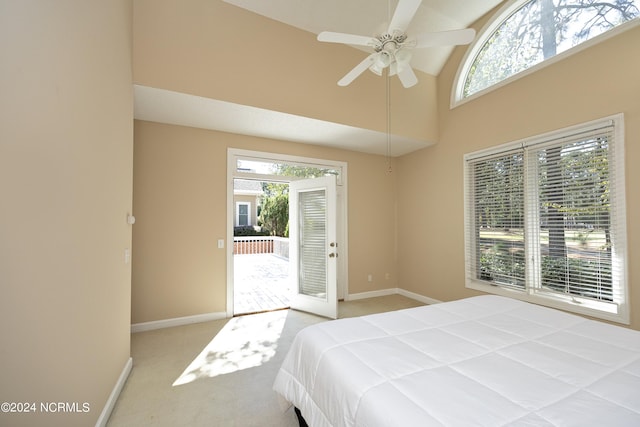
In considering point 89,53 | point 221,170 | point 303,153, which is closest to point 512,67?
point 303,153

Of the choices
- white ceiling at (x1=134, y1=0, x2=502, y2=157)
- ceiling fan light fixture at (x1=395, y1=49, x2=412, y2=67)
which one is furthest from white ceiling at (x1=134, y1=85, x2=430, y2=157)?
ceiling fan light fixture at (x1=395, y1=49, x2=412, y2=67)

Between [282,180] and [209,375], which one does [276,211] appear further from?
[209,375]

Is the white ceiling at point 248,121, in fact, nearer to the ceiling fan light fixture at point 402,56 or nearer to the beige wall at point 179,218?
the beige wall at point 179,218

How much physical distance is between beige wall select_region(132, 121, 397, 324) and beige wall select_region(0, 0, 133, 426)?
142 cm

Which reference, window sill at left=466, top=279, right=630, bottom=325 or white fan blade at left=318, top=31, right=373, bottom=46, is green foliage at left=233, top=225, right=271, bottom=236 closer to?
window sill at left=466, top=279, right=630, bottom=325

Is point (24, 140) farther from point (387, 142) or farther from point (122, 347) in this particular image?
point (387, 142)

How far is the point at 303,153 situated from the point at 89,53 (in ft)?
9.65

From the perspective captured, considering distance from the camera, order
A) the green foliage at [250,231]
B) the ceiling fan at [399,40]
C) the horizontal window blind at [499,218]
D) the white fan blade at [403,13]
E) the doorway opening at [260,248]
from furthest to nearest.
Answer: the green foliage at [250,231]
the doorway opening at [260,248]
the horizontal window blind at [499,218]
the ceiling fan at [399,40]
the white fan blade at [403,13]

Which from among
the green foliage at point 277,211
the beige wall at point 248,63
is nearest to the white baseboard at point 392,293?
the beige wall at point 248,63

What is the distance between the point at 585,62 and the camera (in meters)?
2.61

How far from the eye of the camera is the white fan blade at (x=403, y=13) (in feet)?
5.15

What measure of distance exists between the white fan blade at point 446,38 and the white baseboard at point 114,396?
10.8 feet

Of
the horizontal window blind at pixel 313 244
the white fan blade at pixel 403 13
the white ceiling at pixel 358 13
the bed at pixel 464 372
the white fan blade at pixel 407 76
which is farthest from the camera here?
the horizontal window blind at pixel 313 244

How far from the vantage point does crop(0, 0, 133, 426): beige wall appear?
3.11ft
